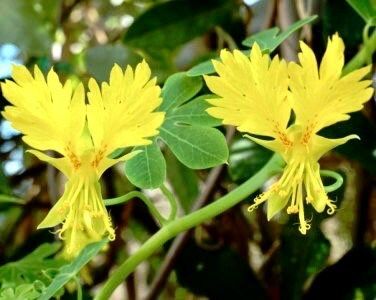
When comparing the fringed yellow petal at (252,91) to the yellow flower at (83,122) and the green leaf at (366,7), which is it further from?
the green leaf at (366,7)

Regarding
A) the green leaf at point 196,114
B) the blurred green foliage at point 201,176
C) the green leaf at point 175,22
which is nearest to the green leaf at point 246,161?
the blurred green foliage at point 201,176

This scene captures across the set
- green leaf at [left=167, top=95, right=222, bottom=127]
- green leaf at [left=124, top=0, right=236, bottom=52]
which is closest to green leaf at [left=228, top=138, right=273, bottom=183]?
green leaf at [left=124, top=0, right=236, bottom=52]

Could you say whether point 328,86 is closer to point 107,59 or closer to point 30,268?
point 30,268

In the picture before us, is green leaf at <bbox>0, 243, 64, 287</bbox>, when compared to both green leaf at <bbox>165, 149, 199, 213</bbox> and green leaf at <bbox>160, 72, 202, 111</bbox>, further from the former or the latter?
green leaf at <bbox>165, 149, 199, 213</bbox>

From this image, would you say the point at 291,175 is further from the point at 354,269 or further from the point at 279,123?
the point at 354,269

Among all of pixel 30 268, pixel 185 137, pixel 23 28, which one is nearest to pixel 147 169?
pixel 185 137

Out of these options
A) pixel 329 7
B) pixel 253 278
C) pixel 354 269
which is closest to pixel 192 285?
pixel 253 278

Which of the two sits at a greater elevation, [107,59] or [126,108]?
[107,59]

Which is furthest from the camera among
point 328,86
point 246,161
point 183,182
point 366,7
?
point 183,182
